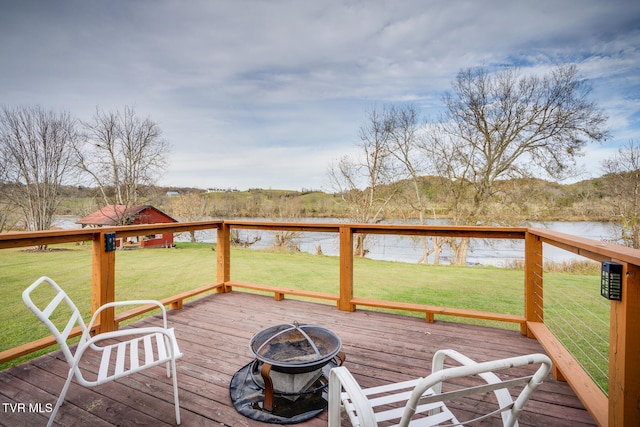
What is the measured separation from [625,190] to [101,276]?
15878mm

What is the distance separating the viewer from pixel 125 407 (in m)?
1.97

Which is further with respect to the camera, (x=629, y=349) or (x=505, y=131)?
(x=505, y=131)

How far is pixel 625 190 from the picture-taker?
11.4 metres

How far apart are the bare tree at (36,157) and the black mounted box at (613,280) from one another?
20566mm

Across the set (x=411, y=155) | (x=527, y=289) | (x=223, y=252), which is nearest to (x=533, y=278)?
(x=527, y=289)

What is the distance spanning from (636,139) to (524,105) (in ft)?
14.2

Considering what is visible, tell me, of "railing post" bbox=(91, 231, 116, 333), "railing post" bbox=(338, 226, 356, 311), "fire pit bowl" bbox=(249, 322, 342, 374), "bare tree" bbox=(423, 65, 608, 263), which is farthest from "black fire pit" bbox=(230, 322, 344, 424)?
"bare tree" bbox=(423, 65, 608, 263)

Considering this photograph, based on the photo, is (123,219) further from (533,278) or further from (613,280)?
(613,280)

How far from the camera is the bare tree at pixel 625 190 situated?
1077 centimetres

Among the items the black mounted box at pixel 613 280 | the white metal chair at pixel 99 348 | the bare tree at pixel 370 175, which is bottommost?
the white metal chair at pixel 99 348

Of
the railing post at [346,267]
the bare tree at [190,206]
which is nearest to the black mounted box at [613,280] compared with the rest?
the railing post at [346,267]

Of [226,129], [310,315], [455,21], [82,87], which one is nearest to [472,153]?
[455,21]

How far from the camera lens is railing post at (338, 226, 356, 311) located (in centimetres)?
366

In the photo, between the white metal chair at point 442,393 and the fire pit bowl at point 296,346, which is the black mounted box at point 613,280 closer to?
the white metal chair at point 442,393
